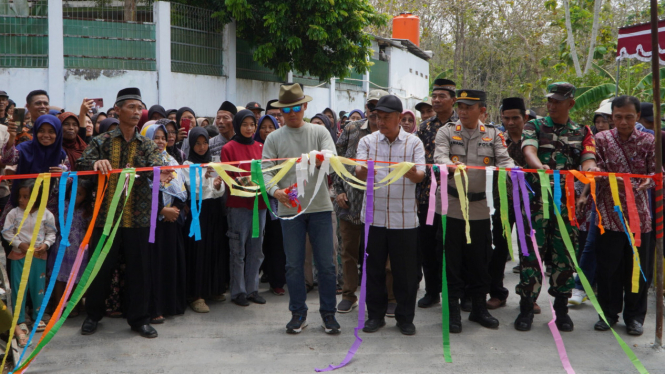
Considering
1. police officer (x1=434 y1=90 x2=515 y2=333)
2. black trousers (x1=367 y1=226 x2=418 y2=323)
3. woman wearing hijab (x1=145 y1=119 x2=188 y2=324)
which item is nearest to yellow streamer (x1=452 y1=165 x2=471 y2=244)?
police officer (x1=434 y1=90 x2=515 y2=333)

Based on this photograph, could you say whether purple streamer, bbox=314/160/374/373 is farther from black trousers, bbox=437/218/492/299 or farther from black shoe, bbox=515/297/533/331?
black shoe, bbox=515/297/533/331

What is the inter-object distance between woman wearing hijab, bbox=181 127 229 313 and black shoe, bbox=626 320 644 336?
381 centimetres

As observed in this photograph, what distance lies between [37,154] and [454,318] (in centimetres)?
389

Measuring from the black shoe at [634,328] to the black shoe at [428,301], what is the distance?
1749 millimetres

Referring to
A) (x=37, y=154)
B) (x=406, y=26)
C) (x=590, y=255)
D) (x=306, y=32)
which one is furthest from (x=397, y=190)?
(x=406, y=26)

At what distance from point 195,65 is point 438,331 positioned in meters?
12.3

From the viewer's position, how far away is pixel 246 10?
1579 cm

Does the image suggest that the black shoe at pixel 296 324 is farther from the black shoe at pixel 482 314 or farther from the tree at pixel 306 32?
the tree at pixel 306 32

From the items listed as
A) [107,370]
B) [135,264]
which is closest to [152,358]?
[107,370]

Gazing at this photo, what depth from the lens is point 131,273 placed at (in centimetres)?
503

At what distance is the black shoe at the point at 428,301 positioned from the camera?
19.8ft

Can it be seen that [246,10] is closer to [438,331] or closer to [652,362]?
[438,331]

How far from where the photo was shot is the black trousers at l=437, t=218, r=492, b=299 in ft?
17.4

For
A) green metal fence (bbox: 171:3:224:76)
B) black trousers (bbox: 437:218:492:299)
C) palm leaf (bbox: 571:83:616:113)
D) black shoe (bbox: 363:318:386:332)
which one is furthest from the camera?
green metal fence (bbox: 171:3:224:76)
